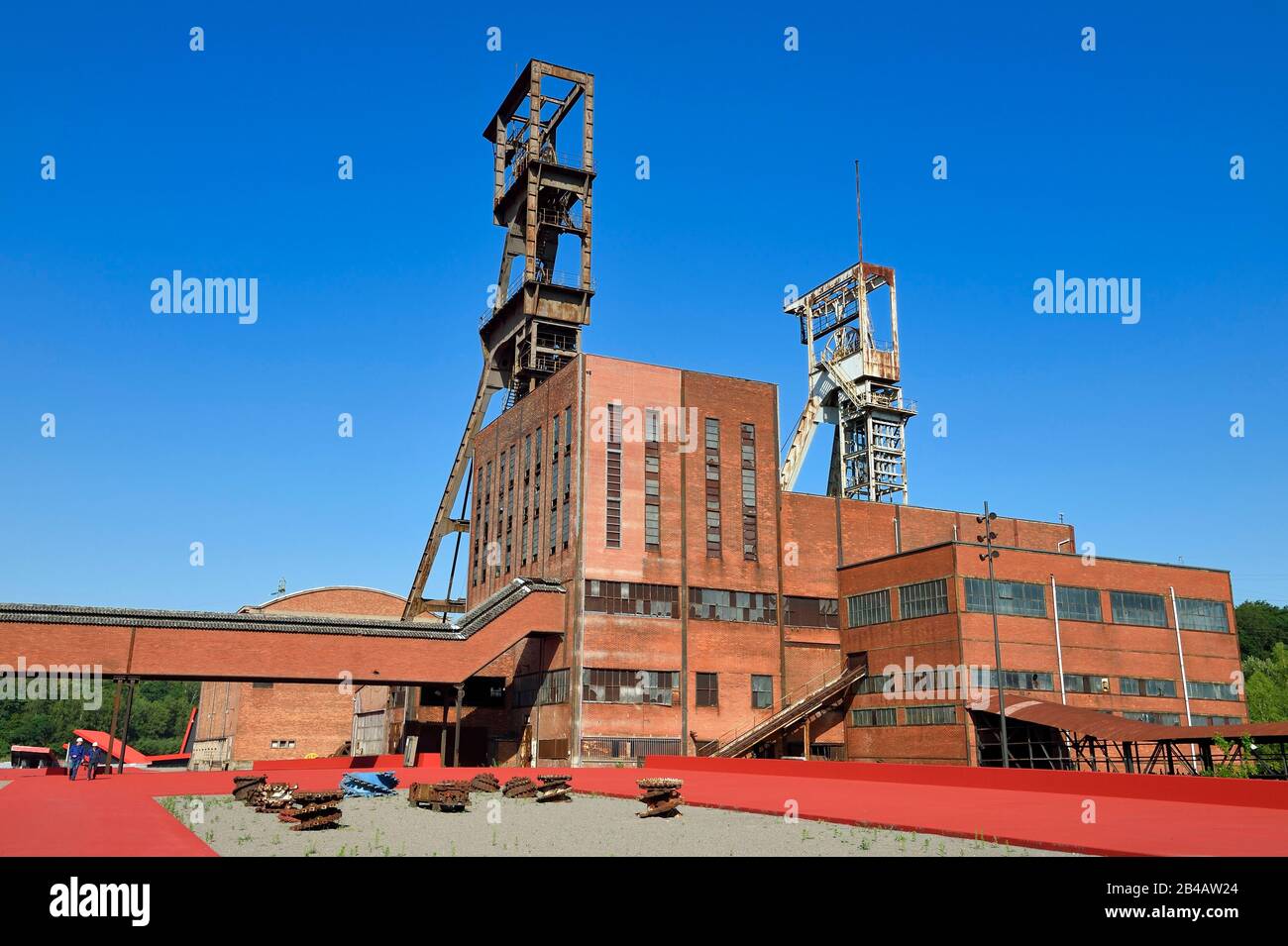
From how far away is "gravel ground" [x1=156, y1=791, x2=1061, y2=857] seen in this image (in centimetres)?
1622

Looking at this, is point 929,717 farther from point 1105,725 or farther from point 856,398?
point 856,398

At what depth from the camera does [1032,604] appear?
45469 mm

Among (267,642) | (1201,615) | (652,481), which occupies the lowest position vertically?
(267,642)

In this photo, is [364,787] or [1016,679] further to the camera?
[1016,679]

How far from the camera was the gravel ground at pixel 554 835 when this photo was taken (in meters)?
16.2

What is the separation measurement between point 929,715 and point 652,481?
57.2 ft

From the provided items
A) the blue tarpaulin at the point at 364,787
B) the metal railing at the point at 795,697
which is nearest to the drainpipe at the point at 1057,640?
the metal railing at the point at 795,697

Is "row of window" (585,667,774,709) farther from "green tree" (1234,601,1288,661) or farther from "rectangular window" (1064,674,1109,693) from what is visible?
"green tree" (1234,601,1288,661)

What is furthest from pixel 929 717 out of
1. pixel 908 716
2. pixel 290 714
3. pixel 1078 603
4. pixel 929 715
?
pixel 290 714

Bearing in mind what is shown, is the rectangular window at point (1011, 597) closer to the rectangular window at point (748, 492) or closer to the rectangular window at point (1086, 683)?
the rectangular window at point (1086, 683)

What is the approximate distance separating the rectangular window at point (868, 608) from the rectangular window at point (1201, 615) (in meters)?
15.3

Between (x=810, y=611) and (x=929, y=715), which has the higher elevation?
(x=810, y=611)

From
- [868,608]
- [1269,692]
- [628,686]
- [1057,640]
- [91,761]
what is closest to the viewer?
[91,761]

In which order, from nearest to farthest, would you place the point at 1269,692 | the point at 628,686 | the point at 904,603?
the point at 628,686
the point at 904,603
the point at 1269,692
